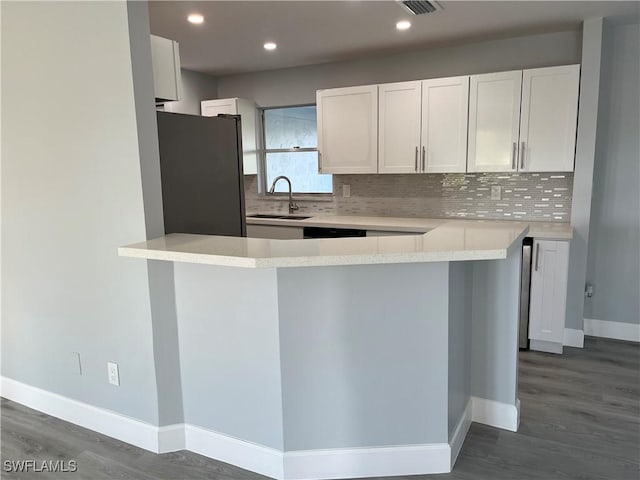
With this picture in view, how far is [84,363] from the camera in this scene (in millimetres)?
2475

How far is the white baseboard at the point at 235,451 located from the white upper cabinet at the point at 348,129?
261 cm

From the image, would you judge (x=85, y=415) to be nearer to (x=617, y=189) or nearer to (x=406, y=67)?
(x=406, y=67)

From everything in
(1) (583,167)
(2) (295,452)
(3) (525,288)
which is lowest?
(2) (295,452)

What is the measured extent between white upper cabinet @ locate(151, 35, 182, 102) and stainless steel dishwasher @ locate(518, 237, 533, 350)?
2552 millimetres

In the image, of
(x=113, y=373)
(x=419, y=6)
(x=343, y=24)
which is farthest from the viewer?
(x=343, y=24)

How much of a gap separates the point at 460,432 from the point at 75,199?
222 centimetres

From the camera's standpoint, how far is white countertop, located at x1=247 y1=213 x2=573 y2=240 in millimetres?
3316

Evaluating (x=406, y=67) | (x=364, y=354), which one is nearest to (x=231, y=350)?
(x=364, y=354)

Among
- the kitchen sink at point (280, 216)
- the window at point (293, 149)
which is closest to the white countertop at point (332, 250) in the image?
the kitchen sink at point (280, 216)

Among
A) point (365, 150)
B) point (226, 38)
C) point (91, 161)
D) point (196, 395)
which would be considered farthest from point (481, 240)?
point (226, 38)

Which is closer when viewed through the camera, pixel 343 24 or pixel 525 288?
pixel 343 24

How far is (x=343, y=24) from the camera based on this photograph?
10.8 ft

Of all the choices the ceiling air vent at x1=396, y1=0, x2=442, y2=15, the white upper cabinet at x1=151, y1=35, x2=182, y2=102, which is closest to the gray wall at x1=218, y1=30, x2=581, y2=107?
the ceiling air vent at x1=396, y1=0, x2=442, y2=15

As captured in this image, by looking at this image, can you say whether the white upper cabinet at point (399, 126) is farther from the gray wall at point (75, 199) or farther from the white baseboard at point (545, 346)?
the gray wall at point (75, 199)
